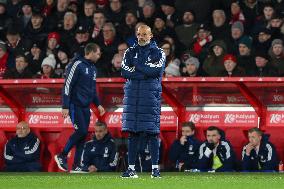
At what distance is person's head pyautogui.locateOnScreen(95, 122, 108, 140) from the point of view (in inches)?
731

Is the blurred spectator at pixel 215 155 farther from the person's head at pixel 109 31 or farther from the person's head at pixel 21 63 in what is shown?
the person's head at pixel 21 63

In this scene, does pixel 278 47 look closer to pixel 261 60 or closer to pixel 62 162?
pixel 261 60

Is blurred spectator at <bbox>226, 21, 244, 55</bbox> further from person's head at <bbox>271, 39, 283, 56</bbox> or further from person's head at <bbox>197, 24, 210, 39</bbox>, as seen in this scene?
person's head at <bbox>271, 39, 283, 56</bbox>

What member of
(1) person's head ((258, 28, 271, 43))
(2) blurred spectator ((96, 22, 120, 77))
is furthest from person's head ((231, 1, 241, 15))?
(2) blurred spectator ((96, 22, 120, 77))

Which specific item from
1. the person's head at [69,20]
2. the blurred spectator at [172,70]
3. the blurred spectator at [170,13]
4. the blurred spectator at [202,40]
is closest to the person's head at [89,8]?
the person's head at [69,20]

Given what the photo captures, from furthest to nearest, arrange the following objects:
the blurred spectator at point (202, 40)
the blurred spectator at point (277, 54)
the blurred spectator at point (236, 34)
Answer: the blurred spectator at point (202, 40)
the blurred spectator at point (236, 34)
the blurred spectator at point (277, 54)

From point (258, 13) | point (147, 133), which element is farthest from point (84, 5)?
point (147, 133)

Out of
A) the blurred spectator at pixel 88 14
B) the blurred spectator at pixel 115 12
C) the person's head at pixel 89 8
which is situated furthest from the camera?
the person's head at pixel 89 8

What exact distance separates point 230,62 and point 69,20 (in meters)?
4.59

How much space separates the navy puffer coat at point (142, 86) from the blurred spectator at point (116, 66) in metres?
5.82

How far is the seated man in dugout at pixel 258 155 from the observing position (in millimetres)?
17859

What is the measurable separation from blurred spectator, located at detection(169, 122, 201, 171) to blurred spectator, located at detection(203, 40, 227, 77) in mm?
2277

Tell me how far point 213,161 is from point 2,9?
8358mm

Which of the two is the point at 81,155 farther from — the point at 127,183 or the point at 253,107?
the point at 127,183
